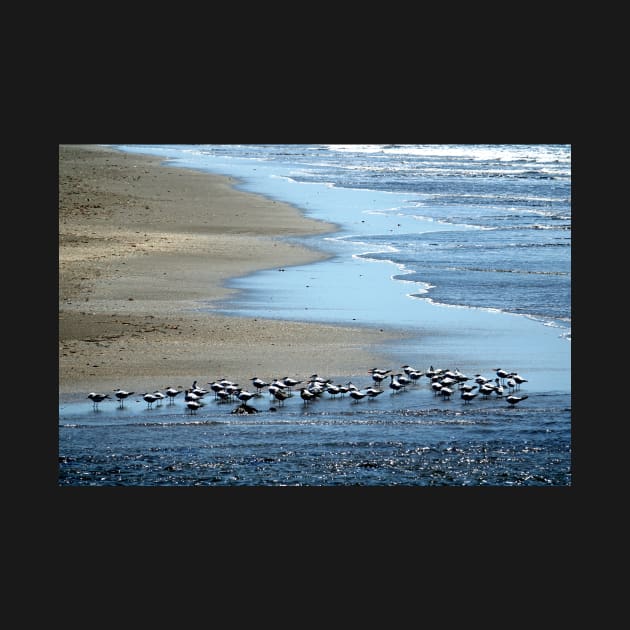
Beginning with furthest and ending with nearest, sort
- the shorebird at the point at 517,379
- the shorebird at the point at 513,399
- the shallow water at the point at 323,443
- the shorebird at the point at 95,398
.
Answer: the shorebird at the point at 517,379 < the shorebird at the point at 513,399 < the shorebird at the point at 95,398 < the shallow water at the point at 323,443

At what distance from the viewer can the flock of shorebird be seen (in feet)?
38.8

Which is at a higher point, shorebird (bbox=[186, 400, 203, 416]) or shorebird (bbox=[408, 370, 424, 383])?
shorebird (bbox=[408, 370, 424, 383])

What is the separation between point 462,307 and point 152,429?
149 inches

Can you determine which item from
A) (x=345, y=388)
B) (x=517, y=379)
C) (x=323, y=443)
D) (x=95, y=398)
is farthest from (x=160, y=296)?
(x=517, y=379)

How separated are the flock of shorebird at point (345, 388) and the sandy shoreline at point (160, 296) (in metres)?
0.18

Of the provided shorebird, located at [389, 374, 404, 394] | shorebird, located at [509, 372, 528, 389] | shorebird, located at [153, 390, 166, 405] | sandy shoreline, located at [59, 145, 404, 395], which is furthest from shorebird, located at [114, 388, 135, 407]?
shorebird, located at [509, 372, 528, 389]

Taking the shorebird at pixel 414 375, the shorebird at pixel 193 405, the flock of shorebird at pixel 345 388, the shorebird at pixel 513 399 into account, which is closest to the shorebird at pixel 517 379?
the flock of shorebird at pixel 345 388

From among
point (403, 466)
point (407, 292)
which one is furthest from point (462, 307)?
point (403, 466)

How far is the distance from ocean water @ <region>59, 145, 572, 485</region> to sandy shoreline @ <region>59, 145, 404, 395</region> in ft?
0.87

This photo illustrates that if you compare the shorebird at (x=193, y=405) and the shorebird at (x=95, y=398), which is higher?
the shorebird at (x=95, y=398)

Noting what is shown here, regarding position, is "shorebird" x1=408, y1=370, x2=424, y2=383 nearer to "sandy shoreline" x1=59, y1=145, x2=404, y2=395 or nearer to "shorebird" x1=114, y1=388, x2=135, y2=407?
"sandy shoreline" x1=59, y1=145, x2=404, y2=395

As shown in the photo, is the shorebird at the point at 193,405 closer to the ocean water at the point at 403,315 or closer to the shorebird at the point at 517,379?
the ocean water at the point at 403,315

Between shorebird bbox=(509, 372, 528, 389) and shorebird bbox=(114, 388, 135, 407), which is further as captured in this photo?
shorebird bbox=(509, 372, 528, 389)

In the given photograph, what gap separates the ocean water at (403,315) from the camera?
36.4ft
